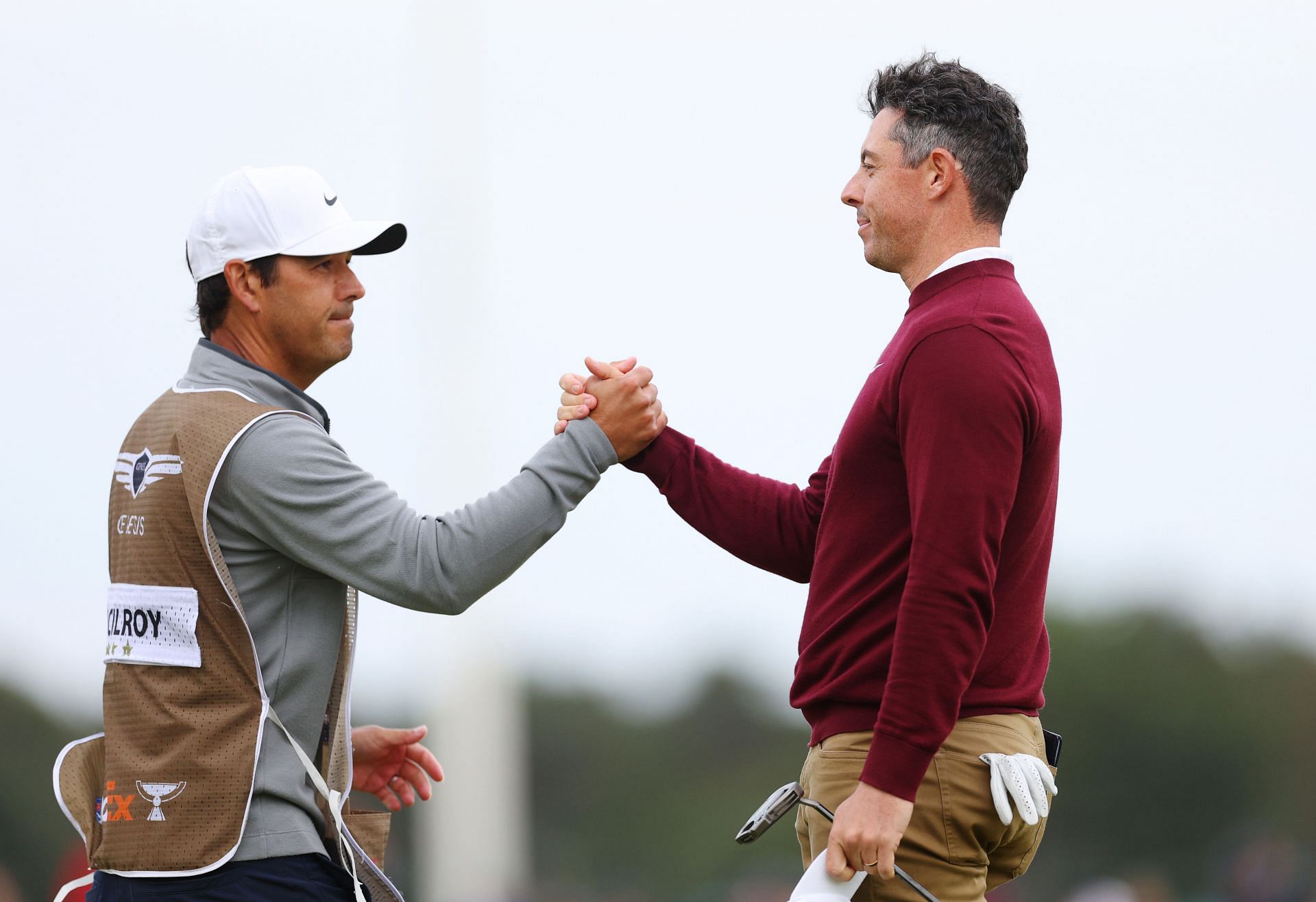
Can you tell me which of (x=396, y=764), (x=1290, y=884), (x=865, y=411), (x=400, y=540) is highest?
(x=865, y=411)

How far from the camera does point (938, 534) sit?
3381mm

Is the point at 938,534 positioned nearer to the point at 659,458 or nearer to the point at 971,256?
the point at 971,256

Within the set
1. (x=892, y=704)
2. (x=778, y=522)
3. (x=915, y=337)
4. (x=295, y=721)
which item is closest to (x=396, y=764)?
(x=295, y=721)

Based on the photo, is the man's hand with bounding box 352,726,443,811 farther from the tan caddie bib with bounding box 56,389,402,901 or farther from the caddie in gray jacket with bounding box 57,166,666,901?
the tan caddie bib with bounding box 56,389,402,901

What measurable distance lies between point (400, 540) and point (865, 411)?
41.8 inches

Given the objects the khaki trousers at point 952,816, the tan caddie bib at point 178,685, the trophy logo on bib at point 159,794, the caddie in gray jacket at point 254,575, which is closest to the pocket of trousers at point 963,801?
the khaki trousers at point 952,816

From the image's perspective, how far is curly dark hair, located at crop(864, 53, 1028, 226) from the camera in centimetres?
390

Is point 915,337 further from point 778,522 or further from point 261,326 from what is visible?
point 261,326

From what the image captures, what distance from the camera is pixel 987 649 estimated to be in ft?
11.9

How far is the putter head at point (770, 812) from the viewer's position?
11.9ft

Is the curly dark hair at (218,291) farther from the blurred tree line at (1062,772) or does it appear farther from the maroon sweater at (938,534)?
the blurred tree line at (1062,772)

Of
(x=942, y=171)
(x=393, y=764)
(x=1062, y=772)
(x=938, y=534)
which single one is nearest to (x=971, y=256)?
(x=942, y=171)

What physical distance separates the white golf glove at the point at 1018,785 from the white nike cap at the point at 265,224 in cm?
185

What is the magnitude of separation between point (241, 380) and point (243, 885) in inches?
43.1
